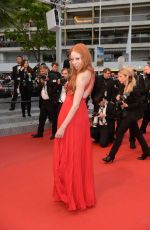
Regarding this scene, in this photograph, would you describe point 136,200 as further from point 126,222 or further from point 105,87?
point 105,87

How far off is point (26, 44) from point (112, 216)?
91.1 feet

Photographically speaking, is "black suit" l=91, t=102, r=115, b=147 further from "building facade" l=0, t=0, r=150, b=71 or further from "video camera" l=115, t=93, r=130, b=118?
"building facade" l=0, t=0, r=150, b=71

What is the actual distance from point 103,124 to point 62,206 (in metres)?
3.98

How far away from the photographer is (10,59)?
49.3 meters

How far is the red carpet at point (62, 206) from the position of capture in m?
3.95

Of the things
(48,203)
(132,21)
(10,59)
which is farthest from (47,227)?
(10,59)

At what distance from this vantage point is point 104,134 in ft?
26.5

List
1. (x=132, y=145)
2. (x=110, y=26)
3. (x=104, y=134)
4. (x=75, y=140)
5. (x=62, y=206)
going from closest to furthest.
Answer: (x=75, y=140) → (x=62, y=206) → (x=132, y=145) → (x=104, y=134) → (x=110, y=26)

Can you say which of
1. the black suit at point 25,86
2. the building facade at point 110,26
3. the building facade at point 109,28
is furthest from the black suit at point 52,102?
the building facade at point 110,26

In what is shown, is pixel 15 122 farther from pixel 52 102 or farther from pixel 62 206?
pixel 62 206

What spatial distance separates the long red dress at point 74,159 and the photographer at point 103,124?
381cm

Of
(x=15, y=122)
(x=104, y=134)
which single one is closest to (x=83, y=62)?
(x=104, y=134)

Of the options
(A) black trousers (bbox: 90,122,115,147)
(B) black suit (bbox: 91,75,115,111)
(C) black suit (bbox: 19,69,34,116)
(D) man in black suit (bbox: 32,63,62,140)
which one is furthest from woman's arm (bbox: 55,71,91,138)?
(C) black suit (bbox: 19,69,34,116)

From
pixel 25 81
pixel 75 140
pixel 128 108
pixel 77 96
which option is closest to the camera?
pixel 77 96
